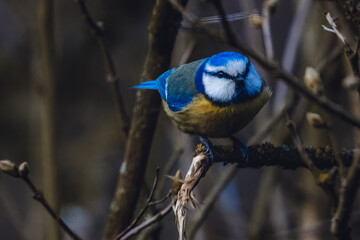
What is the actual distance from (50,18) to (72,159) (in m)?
2.02

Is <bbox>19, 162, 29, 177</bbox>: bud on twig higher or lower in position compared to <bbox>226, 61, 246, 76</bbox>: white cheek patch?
higher

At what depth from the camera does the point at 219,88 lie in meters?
1.56

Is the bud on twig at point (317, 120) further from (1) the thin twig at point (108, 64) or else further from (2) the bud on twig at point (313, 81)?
(1) the thin twig at point (108, 64)

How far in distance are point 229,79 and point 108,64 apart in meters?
0.44

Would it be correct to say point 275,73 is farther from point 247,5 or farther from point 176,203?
point 247,5

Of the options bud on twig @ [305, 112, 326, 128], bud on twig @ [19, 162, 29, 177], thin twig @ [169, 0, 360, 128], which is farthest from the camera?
bud on twig @ [19, 162, 29, 177]

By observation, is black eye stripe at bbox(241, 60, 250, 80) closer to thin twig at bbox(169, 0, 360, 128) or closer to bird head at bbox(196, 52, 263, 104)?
bird head at bbox(196, 52, 263, 104)

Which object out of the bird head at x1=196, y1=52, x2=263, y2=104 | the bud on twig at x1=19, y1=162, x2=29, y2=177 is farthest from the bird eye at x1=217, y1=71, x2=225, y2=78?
the bud on twig at x1=19, y1=162, x2=29, y2=177

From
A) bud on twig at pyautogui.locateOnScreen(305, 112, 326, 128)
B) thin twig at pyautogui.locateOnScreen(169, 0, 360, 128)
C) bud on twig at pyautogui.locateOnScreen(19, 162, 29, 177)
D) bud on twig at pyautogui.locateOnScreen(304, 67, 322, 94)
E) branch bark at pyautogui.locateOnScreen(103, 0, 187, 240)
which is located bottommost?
branch bark at pyautogui.locateOnScreen(103, 0, 187, 240)

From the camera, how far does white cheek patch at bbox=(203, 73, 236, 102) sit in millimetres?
1529

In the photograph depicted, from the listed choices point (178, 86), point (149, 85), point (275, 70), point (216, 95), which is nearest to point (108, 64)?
point (149, 85)

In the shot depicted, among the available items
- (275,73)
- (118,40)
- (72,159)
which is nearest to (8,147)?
(72,159)

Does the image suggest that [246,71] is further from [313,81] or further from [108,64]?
[313,81]

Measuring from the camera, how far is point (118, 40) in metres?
3.53
